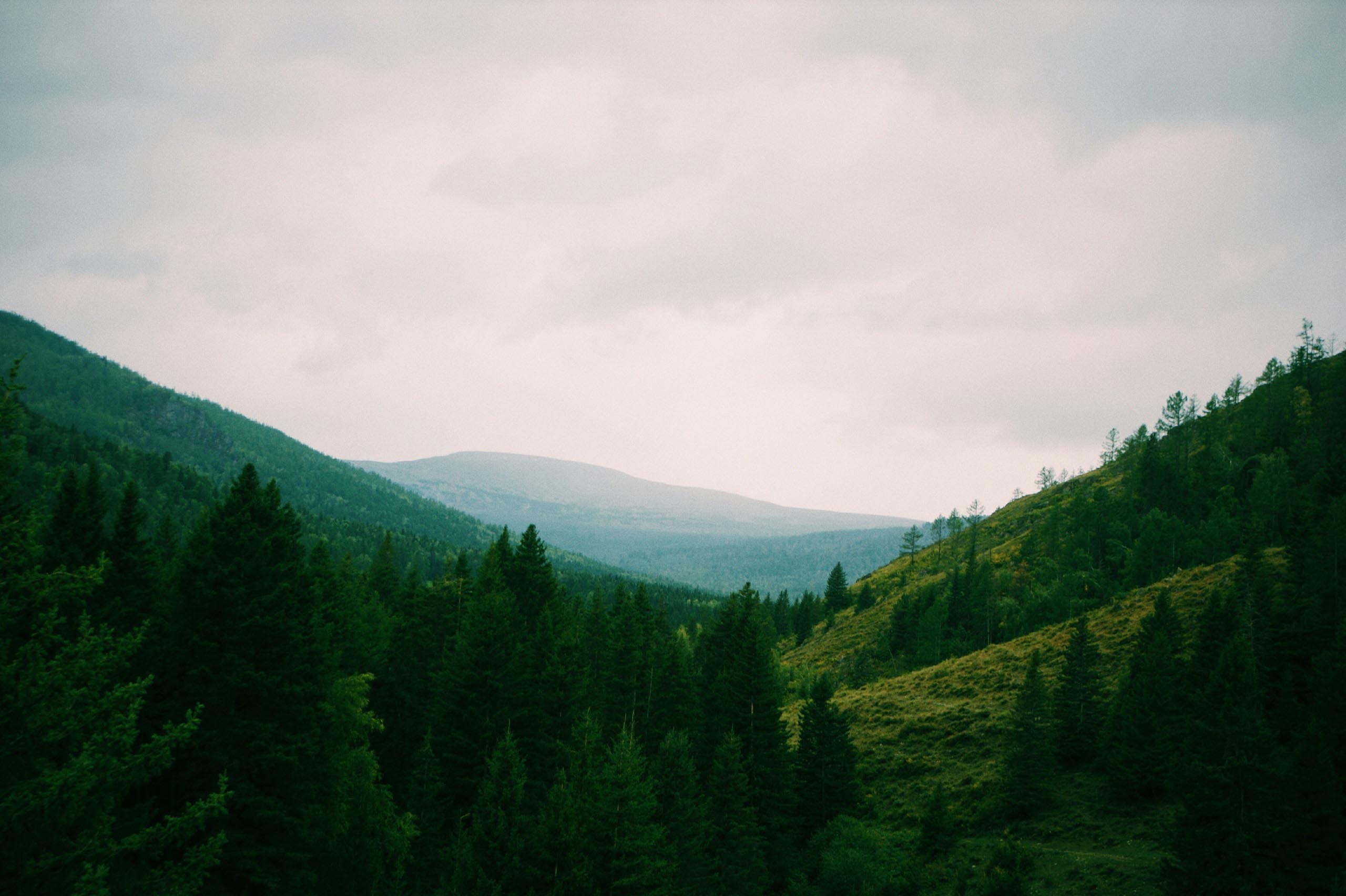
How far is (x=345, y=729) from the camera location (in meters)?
26.9

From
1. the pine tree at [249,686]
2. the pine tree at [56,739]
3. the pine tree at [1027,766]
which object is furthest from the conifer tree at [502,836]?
the pine tree at [1027,766]

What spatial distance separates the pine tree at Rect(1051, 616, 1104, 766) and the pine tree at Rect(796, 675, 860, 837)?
16.8 meters

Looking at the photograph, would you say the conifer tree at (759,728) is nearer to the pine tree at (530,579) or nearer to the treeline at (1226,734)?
the pine tree at (530,579)

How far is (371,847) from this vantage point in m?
24.0

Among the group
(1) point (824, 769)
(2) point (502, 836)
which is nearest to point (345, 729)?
(2) point (502, 836)

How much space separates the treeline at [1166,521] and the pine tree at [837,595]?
15389 mm

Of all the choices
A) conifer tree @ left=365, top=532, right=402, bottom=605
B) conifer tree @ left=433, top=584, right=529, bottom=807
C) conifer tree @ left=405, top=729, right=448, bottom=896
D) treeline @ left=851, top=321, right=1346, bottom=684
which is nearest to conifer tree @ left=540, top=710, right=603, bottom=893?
conifer tree @ left=433, top=584, right=529, bottom=807

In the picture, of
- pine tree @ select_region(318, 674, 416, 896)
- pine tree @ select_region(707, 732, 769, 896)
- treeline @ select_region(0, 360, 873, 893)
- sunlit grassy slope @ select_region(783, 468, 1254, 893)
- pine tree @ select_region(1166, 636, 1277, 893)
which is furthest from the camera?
sunlit grassy slope @ select_region(783, 468, 1254, 893)

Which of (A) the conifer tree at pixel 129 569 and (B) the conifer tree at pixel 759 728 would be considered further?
(B) the conifer tree at pixel 759 728

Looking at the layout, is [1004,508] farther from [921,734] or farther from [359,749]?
[359,749]

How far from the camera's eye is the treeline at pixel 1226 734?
2450cm

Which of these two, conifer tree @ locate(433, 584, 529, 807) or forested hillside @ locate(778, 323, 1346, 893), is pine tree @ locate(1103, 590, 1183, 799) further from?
conifer tree @ locate(433, 584, 529, 807)

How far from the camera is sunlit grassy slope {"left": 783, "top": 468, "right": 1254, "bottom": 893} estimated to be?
34000mm

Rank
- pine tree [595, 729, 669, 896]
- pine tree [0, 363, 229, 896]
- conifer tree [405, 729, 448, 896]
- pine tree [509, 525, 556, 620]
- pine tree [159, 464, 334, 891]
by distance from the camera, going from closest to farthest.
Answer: pine tree [0, 363, 229, 896], pine tree [159, 464, 334, 891], pine tree [595, 729, 669, 896], conifer tree [405, 729, 448, 896], pine tree [509, 525, 556, 620]
